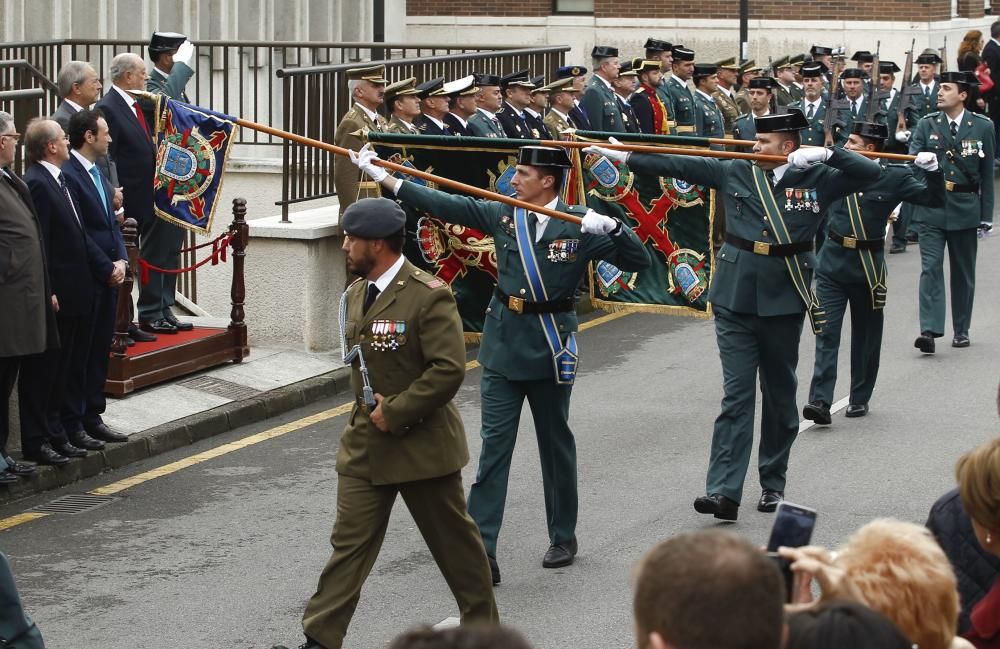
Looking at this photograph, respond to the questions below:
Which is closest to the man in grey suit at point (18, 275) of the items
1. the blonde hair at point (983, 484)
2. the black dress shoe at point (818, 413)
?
the black dress shoe at point (818, 413)

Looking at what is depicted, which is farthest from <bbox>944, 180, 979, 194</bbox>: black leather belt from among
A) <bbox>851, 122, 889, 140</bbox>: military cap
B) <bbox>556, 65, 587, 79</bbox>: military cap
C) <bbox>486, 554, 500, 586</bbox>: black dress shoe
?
<bbox>486, 554, 500, 586</bbox>: black dress shoe

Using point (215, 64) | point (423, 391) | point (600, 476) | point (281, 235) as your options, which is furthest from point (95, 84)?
point (215, 64)

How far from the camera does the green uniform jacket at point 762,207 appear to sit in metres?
8.74

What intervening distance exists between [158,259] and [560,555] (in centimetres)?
534

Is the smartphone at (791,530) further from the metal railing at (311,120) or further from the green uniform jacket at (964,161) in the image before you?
the green uniform jacket at (964,161)

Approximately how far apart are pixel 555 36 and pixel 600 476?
2160 centimetres

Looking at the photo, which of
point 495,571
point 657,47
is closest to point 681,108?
point 657,47

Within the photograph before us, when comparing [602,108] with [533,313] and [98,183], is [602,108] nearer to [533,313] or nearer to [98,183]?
[98,183]

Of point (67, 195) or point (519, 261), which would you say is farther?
point (67, 195)

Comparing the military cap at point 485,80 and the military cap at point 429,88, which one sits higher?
the military cap at point 485,80

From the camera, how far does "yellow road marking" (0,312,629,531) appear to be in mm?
8805

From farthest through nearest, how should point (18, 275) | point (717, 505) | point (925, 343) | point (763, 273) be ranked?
1. point (925, 343)
2. point (18, 275)
3. point (763, 273)
4. point (717, 505)

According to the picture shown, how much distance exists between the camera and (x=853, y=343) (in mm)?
11188

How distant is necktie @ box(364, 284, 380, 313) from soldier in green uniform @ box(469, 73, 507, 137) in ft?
27.0
